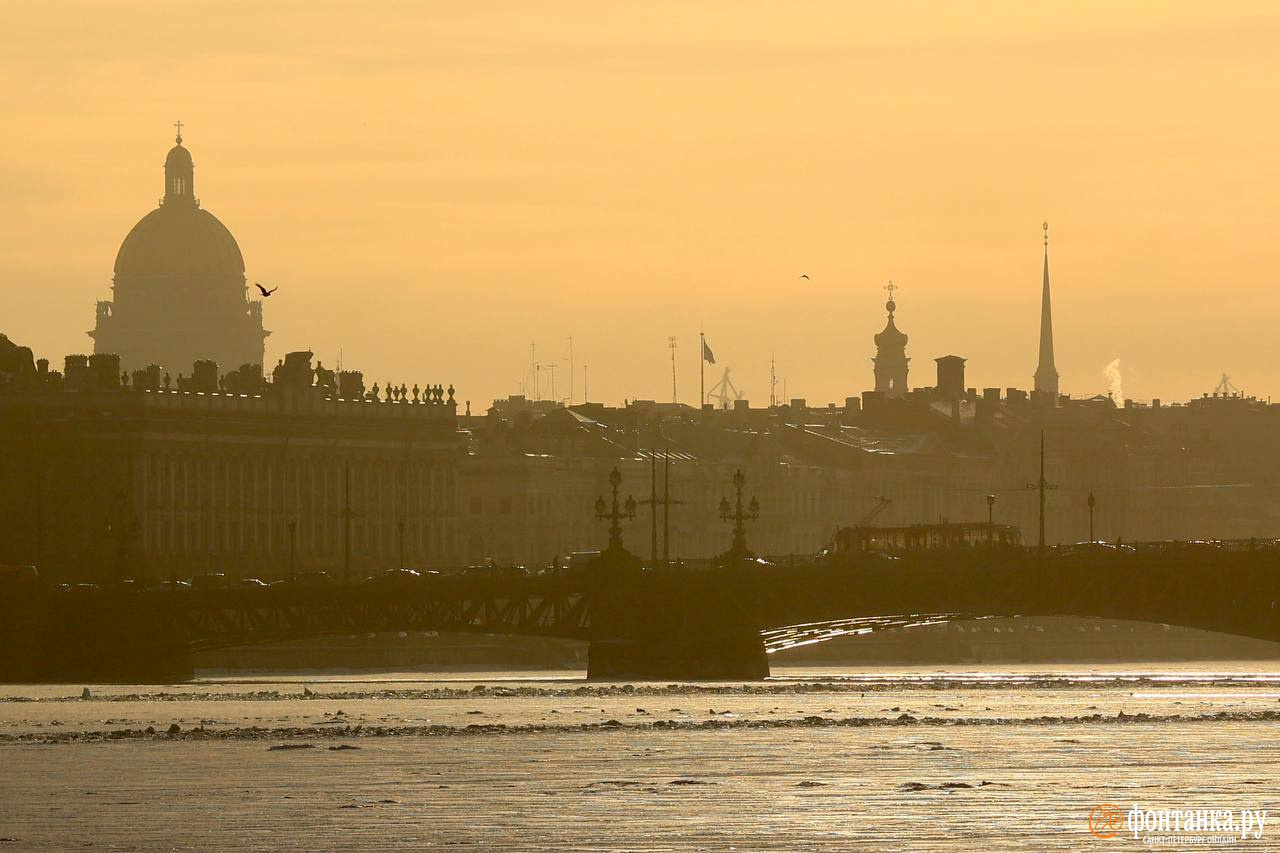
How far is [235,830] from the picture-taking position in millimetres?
43031

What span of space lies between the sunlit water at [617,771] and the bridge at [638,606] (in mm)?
15176

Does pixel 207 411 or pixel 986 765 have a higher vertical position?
pixel 207 411

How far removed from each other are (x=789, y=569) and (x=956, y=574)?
5.38m

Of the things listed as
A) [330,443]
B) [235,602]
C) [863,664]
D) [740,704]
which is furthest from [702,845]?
[330,443]

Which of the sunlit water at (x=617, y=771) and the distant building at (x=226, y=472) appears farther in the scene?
the distant building at (x=226, y=472)

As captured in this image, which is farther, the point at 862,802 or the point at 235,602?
the point at 235,602

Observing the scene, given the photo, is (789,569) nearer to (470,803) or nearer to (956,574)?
(956,574)

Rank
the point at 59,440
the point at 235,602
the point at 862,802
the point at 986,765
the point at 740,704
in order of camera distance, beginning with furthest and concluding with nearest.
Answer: the point at 59,440 → the point at 235,602 → the point at 740,704 → the point at 986,765 → the point at 862,802

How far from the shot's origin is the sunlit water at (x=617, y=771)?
4250 centimetres

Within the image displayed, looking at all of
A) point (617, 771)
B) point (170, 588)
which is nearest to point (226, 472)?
point (170, 588)

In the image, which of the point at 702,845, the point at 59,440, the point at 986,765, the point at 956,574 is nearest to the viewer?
the point at 702,845

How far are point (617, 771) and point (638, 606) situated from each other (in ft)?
180

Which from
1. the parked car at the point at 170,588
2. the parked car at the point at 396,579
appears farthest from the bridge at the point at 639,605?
the parked car at the point at 396,579

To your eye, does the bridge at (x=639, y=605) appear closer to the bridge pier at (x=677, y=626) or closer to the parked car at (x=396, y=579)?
the bridge pier at (x=677, y=626)
